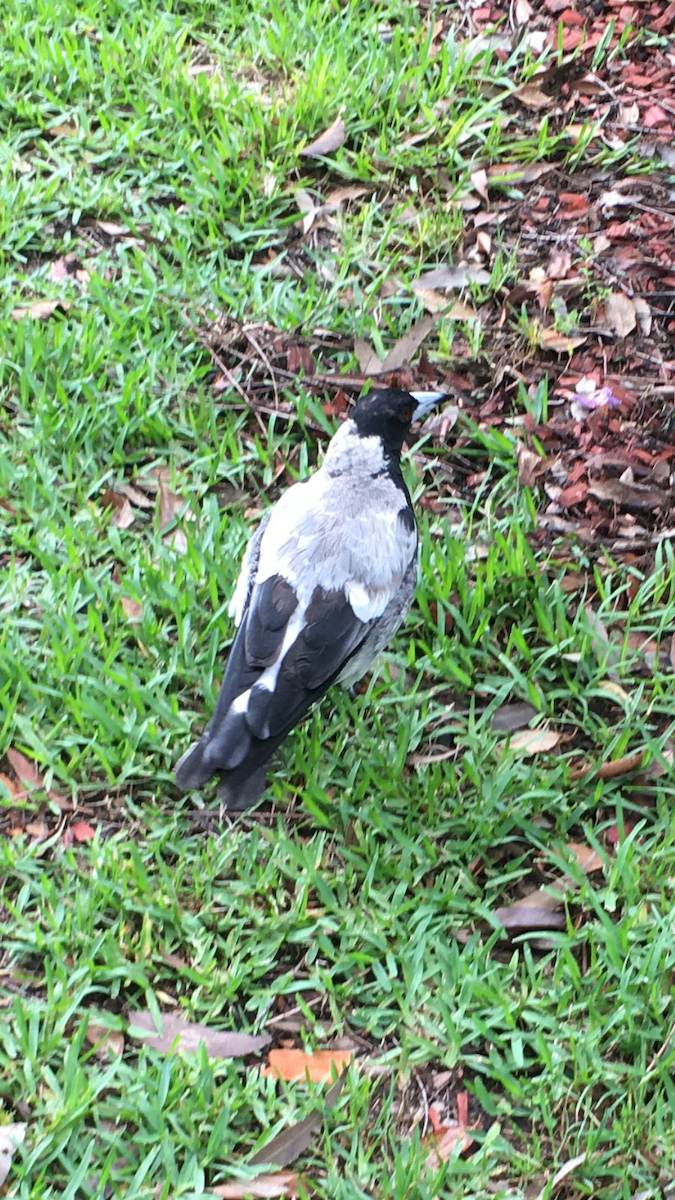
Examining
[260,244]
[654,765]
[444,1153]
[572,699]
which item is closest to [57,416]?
[260,244]

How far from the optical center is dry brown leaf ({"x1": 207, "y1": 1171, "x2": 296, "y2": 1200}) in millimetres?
2467

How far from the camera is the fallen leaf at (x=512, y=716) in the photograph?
3314 millimetres

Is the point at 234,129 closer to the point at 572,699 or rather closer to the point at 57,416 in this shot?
the point at 57,416

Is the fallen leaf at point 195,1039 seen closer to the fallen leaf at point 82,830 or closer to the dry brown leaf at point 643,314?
the fallen leaf at point 82,830

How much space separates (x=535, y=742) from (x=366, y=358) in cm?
162

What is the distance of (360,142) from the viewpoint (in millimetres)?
4758

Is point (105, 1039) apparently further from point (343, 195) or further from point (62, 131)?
point (62, 131)

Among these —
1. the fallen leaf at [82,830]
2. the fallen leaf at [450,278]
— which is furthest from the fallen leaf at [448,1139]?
the fallen leaf at [450,278]

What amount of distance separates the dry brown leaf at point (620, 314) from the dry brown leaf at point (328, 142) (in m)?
1.34

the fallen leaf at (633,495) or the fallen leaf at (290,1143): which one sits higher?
the fallen leaf at (633,495)

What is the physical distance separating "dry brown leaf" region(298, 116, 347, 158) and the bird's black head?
1.66 meters

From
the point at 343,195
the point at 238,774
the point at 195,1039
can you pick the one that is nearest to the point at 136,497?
the point at 238,774

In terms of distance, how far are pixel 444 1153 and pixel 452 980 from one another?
15.7 inches

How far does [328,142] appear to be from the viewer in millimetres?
4703
